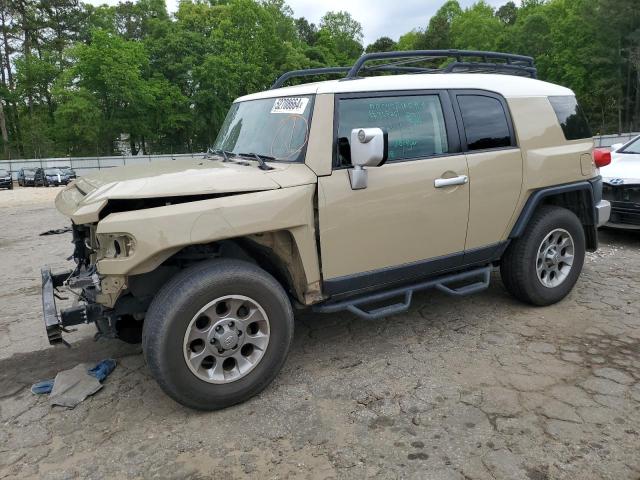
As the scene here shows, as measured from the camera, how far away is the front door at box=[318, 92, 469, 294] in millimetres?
3408

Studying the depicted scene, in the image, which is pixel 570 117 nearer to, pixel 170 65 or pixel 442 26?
pixel 170 65

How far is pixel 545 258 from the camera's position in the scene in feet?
15.0

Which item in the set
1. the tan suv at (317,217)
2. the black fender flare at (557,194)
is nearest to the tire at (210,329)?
the tan suv at (317,217)

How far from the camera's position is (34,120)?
149 feet

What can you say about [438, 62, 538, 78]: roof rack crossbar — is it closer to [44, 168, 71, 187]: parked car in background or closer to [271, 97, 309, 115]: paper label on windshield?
[271, 97, 309, 115]: paper label on windshield

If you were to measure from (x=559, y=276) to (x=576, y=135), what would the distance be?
4.37 feet

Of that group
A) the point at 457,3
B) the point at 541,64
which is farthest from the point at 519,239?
the point at 457,3

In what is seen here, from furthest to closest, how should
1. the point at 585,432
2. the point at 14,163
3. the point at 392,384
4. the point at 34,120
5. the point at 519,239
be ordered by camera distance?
the point at 34,120, the point at 14,163, the point at 519,239, the point at 392,384, the point at 585,432

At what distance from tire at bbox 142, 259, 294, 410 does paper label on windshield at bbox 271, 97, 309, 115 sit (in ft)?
3.89

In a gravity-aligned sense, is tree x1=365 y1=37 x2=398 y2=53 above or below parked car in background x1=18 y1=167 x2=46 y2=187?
above

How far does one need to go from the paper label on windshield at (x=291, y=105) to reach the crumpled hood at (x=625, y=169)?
17.2 ft

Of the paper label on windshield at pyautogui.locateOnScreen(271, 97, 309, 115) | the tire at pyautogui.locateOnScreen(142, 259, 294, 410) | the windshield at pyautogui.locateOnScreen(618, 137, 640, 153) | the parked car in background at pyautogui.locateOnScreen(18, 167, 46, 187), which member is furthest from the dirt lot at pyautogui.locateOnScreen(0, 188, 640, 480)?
the parked car in background at pyautogui.locateOnScreen(18, 167, 46, 187)

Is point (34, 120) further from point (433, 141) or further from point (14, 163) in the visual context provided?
point (433, 141)

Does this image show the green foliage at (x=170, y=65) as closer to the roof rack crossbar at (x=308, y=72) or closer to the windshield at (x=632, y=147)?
the windshield at (x=632, y=147)
